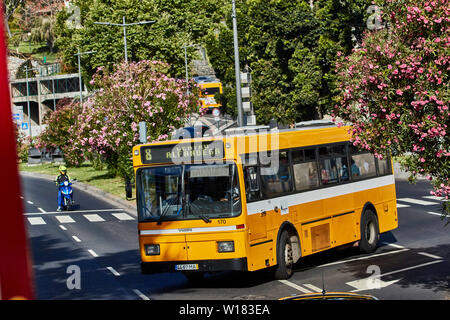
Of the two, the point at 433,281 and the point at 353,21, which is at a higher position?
the point at 353,21

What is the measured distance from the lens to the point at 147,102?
112 ft

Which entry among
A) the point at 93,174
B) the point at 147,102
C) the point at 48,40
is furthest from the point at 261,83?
the point at 48,40

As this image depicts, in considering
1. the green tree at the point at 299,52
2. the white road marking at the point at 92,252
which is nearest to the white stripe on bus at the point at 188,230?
the white road marking at the point at 92,252

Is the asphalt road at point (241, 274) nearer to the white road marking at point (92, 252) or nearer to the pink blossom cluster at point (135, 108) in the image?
the white road marking at point (92, 252)

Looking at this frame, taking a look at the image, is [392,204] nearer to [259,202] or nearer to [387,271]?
[387,271]

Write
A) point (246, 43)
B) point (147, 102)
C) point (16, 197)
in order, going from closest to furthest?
point (16, 197) → point (147, 102) → point (246, 43)

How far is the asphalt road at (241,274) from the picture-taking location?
1376 cm

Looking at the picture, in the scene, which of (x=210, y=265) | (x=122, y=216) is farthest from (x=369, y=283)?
(x=122, y=216)

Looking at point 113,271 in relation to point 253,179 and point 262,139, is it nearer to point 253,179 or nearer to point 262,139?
point 253,179

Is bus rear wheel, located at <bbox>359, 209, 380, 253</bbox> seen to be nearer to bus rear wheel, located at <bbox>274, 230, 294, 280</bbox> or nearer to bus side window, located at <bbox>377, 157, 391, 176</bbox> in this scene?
bus side window, located at <bbox>377, 157, 391, 176</bbox>

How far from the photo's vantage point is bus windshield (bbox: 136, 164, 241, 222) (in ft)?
45.4

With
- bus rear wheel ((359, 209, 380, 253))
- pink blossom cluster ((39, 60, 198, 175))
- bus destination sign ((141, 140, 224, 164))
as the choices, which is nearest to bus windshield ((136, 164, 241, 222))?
bus destination sign ((141, 140, 224, 164))

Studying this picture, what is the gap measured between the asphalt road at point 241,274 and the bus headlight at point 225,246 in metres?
0.81
